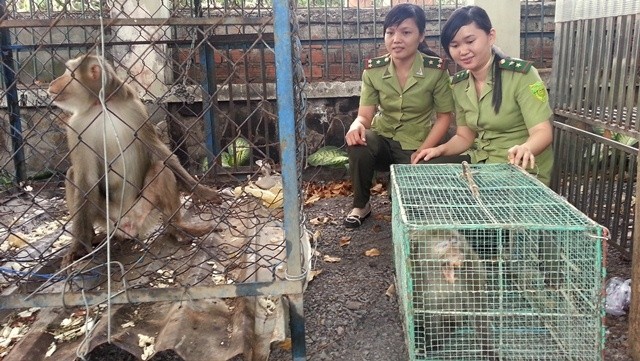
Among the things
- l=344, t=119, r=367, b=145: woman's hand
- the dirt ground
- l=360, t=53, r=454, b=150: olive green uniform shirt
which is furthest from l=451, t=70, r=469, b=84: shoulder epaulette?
the dirt ground

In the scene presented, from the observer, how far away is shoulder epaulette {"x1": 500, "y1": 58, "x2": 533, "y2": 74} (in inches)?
121

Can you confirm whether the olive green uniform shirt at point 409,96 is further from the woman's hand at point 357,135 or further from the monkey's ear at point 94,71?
the monkey's ear at point 94,71

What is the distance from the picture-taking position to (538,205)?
2.16 meters

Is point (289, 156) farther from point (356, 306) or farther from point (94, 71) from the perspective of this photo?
point (94, 71)

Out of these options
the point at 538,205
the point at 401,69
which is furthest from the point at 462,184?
the point at 401,69

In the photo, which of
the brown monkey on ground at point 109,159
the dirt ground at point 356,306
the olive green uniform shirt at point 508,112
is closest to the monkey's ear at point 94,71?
the brown monkey on ground at point 109,159

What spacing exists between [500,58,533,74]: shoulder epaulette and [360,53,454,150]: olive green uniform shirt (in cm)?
79

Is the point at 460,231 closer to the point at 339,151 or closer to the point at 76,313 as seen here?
the point at 76,313

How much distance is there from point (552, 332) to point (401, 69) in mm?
2351

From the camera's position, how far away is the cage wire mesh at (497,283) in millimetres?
1947

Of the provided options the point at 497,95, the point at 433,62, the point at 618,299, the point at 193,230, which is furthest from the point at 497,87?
the point at 193,230

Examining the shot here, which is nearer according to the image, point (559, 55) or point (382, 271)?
point (382, 271)

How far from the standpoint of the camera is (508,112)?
313 centimetres

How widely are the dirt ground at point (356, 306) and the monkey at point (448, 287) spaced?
40cm
